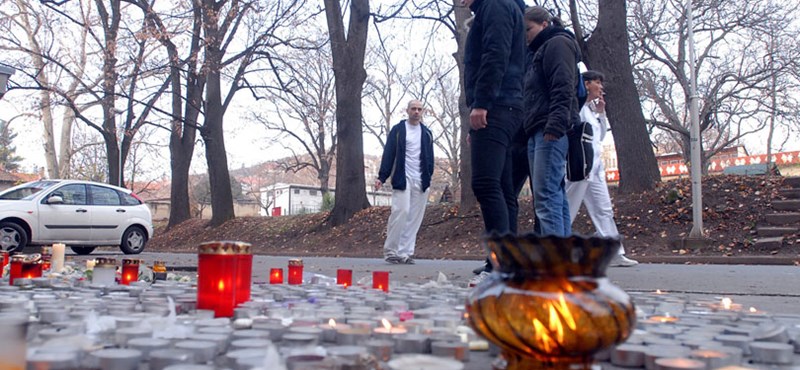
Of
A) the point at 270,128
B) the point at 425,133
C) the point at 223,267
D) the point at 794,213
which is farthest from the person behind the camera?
the point at 270,128

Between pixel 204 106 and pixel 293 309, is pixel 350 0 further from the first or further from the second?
pixel 293 309

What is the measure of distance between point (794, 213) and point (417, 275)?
23.4 ft

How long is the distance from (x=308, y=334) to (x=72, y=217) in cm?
1121

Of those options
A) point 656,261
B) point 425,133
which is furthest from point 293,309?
point 656,261

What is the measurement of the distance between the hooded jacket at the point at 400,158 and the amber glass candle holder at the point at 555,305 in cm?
611

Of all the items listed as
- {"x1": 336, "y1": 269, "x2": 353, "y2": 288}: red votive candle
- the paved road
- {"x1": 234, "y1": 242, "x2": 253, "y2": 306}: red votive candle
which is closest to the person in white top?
the paved road

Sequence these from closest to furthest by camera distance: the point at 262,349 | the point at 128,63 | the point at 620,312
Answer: the point at 620,312
the point at 262,349
the point at 128,63

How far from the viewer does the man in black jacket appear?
165 inches

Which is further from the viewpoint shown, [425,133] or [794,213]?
[794,213]

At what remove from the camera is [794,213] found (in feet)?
31.4

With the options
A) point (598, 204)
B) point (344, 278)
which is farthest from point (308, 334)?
point (598, 204)

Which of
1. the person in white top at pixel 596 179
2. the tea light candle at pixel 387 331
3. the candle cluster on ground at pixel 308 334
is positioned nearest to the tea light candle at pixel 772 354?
the candle cluster on ground at pixel 308 334

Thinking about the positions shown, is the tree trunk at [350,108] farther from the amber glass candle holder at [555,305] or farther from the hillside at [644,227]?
the amber glass candle holder at [555,305]

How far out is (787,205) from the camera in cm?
1001
